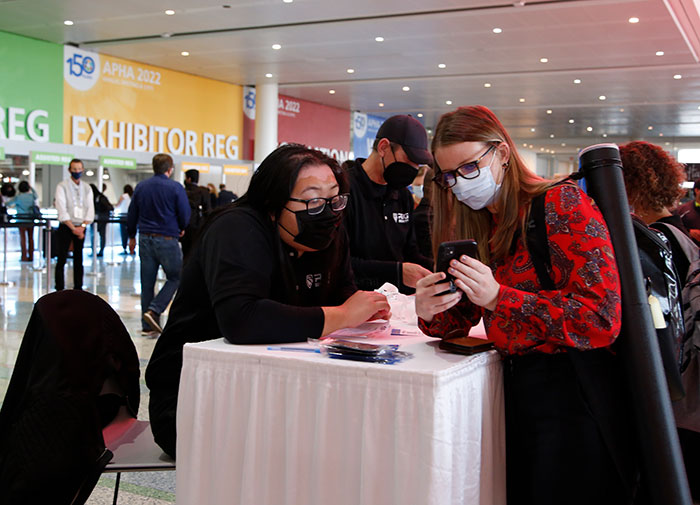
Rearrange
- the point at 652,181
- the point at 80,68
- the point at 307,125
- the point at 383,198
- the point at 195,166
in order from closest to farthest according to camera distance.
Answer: the point at 652,181, the point at 383,198, the point at 80,68, the point at 195,166, the point at 307,125

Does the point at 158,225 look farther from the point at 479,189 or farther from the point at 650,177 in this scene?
the point at 479,189

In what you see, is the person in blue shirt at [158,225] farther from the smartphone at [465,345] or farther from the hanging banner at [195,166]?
the hanging banner at [195,166]

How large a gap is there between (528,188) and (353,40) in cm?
1173

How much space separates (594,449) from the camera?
1650 millimetres

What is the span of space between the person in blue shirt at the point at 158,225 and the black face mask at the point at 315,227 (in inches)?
195

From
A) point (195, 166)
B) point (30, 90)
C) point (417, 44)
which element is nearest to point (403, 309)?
point (417, 44)

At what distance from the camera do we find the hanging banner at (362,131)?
22547 mm

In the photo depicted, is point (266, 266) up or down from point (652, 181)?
down

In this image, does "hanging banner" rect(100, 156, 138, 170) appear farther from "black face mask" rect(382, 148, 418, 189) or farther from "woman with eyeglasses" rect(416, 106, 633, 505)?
"woman with eyeglasses" rect(416, 106, 633, 505)

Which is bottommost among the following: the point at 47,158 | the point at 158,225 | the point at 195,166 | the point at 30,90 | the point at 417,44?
the point at 158,225

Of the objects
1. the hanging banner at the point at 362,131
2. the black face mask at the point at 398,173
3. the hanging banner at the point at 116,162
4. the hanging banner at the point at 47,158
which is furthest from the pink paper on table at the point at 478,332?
the hanging banner at the point at 362,131

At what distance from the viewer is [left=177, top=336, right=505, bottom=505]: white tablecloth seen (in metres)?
1.50

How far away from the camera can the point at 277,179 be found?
2.01m

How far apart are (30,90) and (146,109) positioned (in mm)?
2743
